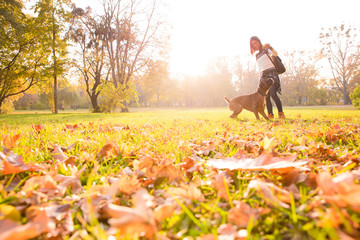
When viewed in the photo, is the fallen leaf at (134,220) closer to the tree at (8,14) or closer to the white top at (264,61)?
the white top at (264,61)

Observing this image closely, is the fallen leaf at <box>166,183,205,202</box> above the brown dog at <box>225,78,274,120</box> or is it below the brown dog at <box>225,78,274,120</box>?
below

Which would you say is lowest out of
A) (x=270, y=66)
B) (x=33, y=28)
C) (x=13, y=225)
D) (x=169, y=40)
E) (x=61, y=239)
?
(x=61, y=239)

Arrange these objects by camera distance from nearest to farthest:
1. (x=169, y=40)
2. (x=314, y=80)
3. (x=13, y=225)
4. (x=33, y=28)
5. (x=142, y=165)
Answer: (x=13, y=225), (x=142, y=165), (x=33, y=28), (x=169, y=40), (x=314, y=80)

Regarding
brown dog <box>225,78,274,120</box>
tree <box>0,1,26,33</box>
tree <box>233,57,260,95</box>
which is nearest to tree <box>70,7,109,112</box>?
tree <box>0,1,26,33</box>

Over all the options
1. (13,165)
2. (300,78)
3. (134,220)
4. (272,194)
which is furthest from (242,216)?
(300,78)

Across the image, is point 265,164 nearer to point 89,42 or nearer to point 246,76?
point 89,42

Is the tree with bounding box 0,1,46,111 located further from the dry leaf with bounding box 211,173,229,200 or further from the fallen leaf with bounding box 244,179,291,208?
the fallen leaf with bounding box 244,179,291,208

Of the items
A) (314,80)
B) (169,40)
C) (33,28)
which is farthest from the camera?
(314,80)

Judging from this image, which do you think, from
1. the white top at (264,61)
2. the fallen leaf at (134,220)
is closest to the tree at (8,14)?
the white top at (264,61)

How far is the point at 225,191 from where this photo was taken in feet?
2.77

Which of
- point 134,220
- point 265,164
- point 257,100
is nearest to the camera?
point 134,220

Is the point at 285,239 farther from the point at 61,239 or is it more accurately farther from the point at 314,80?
the point at 314,80

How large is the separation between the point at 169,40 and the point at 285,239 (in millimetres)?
24130

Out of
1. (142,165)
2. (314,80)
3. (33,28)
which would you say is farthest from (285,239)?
(314,80)
